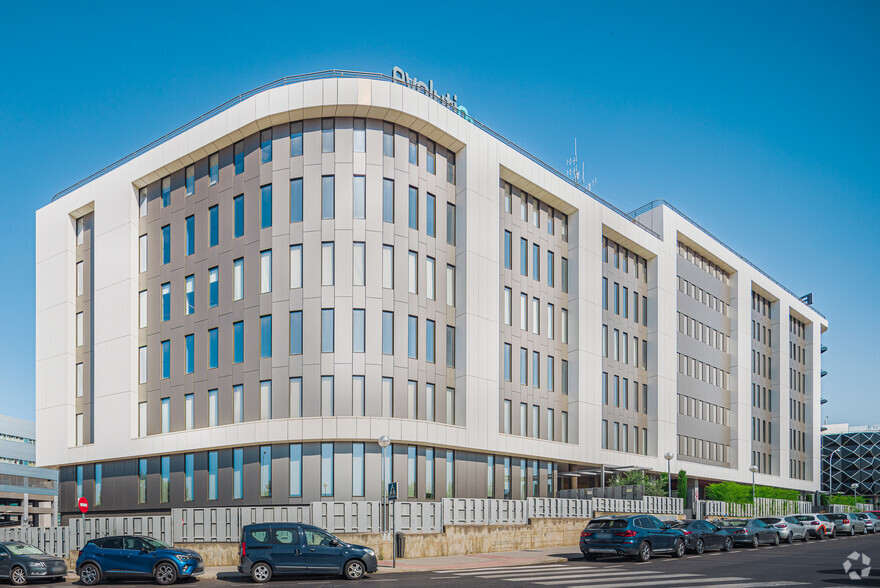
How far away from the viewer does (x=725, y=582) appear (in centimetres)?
2264

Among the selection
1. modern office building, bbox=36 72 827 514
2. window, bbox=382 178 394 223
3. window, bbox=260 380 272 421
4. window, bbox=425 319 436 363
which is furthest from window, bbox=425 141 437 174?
window, bbox=260 380 272 421

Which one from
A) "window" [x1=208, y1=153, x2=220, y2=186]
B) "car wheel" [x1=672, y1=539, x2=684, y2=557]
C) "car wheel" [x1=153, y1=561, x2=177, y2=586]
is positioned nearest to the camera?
"car wheel" [x1=153, y1=561, x2=177, y2=586]

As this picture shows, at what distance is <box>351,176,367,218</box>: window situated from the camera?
40219 millimetres

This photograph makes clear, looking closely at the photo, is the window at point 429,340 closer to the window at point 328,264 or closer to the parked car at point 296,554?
the window at point 328,264

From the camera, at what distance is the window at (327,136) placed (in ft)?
133

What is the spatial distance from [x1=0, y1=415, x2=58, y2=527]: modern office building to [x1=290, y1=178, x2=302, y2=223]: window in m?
99.6

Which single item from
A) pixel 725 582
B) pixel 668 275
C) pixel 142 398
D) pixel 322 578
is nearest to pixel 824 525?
pixel 668 275

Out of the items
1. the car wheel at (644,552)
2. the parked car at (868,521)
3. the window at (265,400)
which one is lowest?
the parked car at (868,521)

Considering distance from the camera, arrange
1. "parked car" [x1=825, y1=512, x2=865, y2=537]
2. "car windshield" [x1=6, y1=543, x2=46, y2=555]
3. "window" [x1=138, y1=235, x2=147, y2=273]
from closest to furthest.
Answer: "car windshield" [x1=6, y1=543, x2=46, y2=555]
"window" [x1=138, y1=235, x2=147, y2=273]
"parked car" [x1=825, y1=512, x2=865, y2=537]

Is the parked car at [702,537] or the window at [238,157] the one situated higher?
the window at [238,157]

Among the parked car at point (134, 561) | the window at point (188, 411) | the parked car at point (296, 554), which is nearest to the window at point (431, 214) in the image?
the window at point (188, 411)

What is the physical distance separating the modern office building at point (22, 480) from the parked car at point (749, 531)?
358 ft

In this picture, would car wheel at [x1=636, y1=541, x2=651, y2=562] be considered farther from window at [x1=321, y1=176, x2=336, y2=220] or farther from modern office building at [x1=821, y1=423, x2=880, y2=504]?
modern office building at [x1=821, y1=423, x2=880, y2=504]

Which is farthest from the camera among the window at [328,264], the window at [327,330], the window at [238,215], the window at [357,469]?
the window at [238,215]
